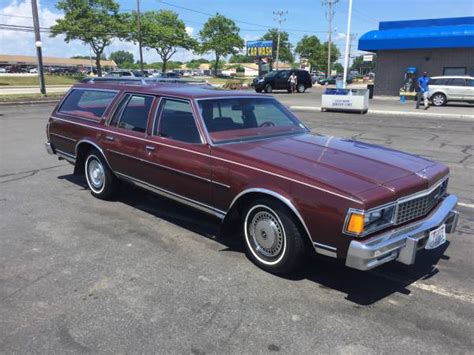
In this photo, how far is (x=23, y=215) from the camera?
5465 millimetres

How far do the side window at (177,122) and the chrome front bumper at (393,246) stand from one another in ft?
6.65

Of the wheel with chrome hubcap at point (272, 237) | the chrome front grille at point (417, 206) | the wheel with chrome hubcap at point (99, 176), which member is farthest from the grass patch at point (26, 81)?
the chrome front grille at point (417, 206)

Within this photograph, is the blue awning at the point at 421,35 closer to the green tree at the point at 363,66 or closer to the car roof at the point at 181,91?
the car roof at the point at 181,91

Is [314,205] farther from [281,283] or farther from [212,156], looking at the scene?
[212,156]

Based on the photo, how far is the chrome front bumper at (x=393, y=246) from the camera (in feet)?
10.5

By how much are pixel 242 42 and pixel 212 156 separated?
3295 inches

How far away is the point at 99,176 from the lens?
605 cm

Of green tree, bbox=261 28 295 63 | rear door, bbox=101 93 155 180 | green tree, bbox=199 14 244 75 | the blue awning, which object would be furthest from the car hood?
green tree, bbox=261 28 295 63

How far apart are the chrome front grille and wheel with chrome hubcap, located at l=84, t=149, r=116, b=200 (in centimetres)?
378

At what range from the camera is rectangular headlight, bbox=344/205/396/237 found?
10.6 ft

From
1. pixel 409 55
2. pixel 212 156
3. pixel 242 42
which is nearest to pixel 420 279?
pixel 212 156

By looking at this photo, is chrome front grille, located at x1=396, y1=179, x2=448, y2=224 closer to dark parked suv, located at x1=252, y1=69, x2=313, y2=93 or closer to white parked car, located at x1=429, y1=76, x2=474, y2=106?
white parked car, located at x1=429, y1=76, x2=474, y2=106

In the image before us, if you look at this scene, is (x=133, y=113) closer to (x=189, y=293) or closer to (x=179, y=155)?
(x=179, y=155)

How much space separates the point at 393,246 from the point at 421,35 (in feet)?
90.9
